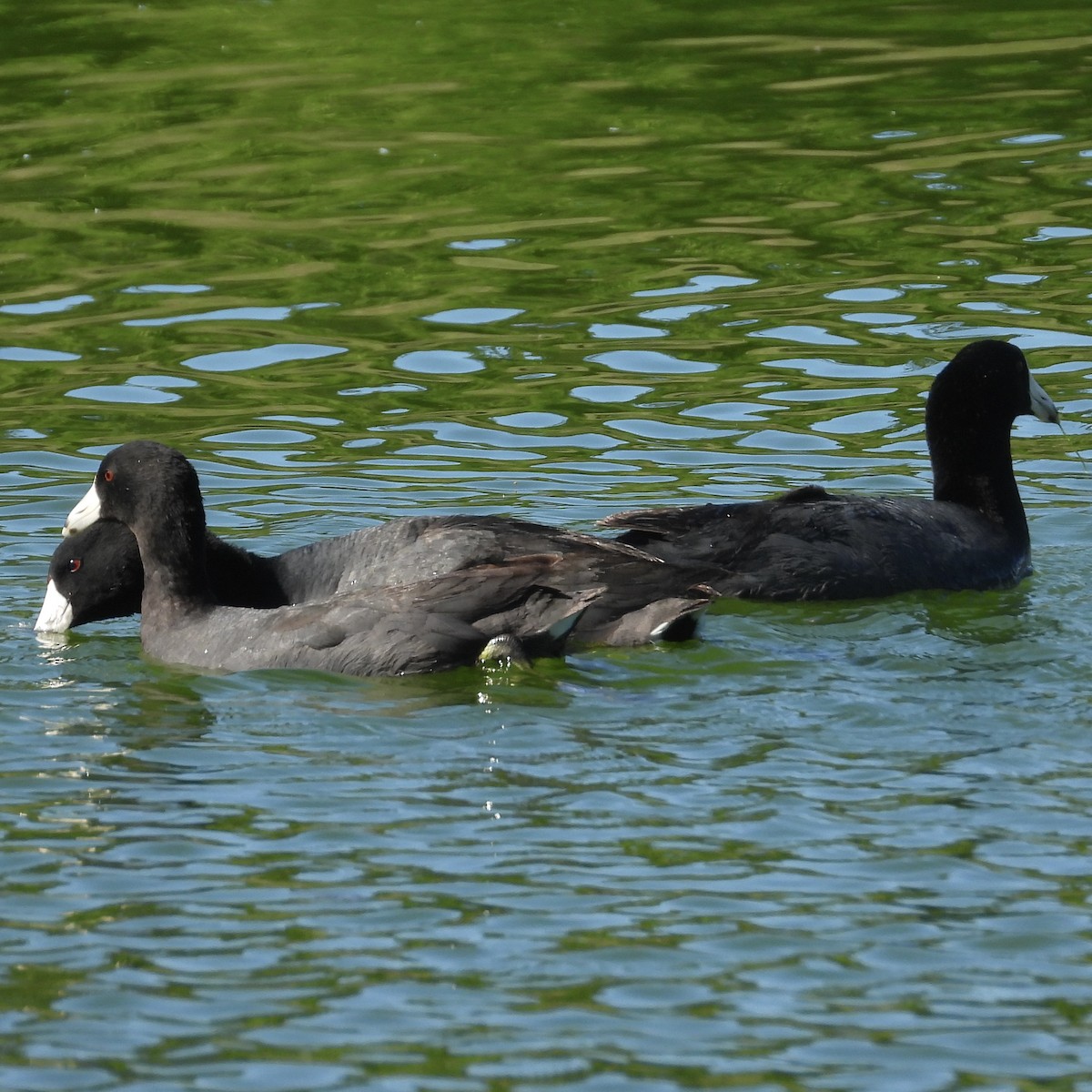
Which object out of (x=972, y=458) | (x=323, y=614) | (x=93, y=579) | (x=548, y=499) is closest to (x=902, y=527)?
(x=972, y=458)

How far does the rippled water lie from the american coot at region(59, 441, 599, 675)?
0.60 ft

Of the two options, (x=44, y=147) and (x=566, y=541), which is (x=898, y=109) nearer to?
(x=44, y=147)

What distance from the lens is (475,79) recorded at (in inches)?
745

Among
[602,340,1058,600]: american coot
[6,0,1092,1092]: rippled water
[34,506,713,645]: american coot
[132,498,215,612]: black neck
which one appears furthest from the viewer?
[602,340,1058,600]: american coot

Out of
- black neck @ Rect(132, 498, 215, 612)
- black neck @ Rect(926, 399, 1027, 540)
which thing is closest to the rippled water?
black neck @ Rect(132, 498, 215, 612)

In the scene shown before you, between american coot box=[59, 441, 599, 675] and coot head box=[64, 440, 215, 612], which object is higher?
coot head box=[64, 440, 215, 612]

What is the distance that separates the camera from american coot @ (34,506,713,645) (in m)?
8.71

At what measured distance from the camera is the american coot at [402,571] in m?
8.71

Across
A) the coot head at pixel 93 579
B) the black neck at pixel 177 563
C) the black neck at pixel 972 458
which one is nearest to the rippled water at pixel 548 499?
the coot head at pixel 93 579

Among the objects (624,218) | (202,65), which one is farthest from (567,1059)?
(202,65)

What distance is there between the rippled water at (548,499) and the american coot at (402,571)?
18 centimetres

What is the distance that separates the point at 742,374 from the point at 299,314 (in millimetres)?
3174

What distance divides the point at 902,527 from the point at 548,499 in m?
2.14

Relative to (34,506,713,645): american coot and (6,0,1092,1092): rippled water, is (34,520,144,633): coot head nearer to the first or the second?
(34,506,713,645): american coot
